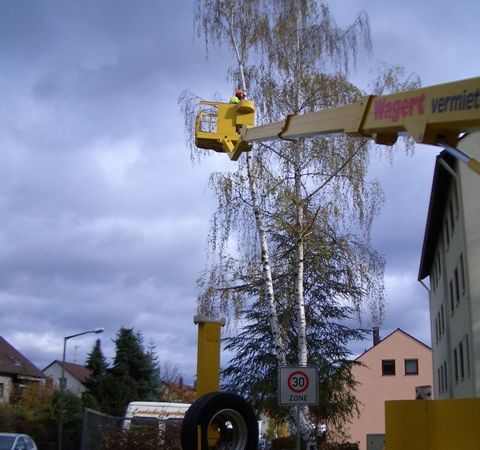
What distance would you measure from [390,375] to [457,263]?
31692mm

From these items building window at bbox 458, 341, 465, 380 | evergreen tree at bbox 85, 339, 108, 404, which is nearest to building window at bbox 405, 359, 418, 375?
evergreen tree at bbox 85, 339, 108, 404

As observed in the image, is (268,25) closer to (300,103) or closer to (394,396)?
(300,103)

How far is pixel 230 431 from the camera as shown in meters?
11.6

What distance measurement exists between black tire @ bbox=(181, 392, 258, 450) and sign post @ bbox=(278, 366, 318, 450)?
144 centimetres

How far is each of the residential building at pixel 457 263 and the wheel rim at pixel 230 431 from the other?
48.1ft

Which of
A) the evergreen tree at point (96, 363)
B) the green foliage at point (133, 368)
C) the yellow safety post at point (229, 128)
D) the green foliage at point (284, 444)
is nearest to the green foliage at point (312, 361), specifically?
the green foliage at point (284, 444)

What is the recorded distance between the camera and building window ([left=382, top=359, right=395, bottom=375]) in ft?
198

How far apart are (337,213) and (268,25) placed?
17.6 feet

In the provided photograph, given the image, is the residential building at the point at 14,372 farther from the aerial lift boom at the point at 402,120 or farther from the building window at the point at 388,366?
the aerial lift boom at the point at 402,120

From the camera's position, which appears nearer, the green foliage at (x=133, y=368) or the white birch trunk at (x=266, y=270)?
the white birch trunk at (x=266, y=270)

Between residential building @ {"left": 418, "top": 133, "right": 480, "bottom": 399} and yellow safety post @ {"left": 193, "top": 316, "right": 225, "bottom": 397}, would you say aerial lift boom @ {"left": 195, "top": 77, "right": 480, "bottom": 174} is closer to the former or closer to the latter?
yellow safety post @ {"left": 193, "top": 316, "right": 225, "bottom": 397}

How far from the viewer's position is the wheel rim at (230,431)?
454 inches

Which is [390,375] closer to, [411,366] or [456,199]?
[411,366]

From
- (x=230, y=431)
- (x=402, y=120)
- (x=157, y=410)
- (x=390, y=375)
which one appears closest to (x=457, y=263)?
(x=157, y=410)
